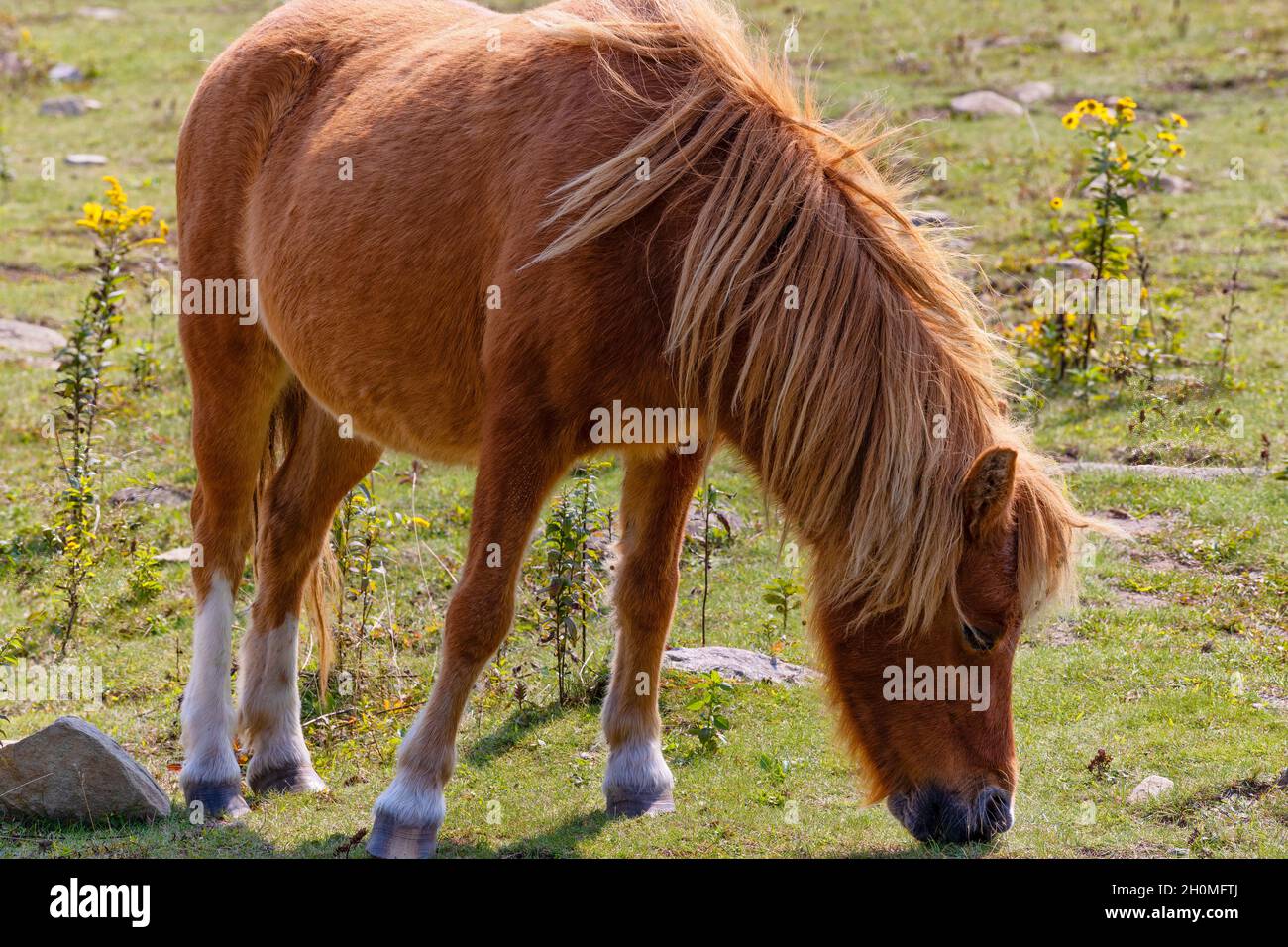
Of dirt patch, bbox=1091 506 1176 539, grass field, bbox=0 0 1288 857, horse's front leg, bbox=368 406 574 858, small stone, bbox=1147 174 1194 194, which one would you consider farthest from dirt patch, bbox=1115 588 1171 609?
small stone, bbox=1147 174 1194 194

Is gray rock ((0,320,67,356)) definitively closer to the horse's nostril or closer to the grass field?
the grass field

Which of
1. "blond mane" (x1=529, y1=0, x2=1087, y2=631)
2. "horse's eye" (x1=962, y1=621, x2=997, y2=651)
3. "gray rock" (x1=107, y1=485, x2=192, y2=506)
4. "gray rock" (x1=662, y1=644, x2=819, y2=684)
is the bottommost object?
"gray rock" (x1=662, y1=644, x2=819, y2=684)

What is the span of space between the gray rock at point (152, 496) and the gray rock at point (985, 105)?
11.4 m

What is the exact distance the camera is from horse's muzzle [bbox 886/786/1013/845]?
4344 millimetres

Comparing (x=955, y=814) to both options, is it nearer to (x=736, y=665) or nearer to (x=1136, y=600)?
(x=736, y=665)

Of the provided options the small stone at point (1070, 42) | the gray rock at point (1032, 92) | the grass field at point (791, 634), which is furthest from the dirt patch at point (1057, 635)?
the small stone at point (1070, 42)

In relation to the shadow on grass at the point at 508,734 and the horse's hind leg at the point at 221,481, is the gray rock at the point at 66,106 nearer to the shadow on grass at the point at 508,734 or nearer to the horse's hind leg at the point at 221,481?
the horse's hind leg at the point at 221,481

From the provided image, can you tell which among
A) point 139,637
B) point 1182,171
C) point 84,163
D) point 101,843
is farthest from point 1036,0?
point 101,843

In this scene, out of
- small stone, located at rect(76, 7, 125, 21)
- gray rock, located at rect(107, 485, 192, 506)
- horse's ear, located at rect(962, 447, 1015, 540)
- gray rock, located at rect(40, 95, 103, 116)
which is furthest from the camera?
small stone, located at rect(76, 7, 125, 21)

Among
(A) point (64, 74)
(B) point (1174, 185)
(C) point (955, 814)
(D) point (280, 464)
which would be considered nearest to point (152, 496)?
(D) point (280, 464)

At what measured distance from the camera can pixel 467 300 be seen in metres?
5.04

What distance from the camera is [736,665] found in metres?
6.89

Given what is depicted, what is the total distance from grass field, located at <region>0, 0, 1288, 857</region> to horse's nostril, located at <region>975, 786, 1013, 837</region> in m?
0.12
